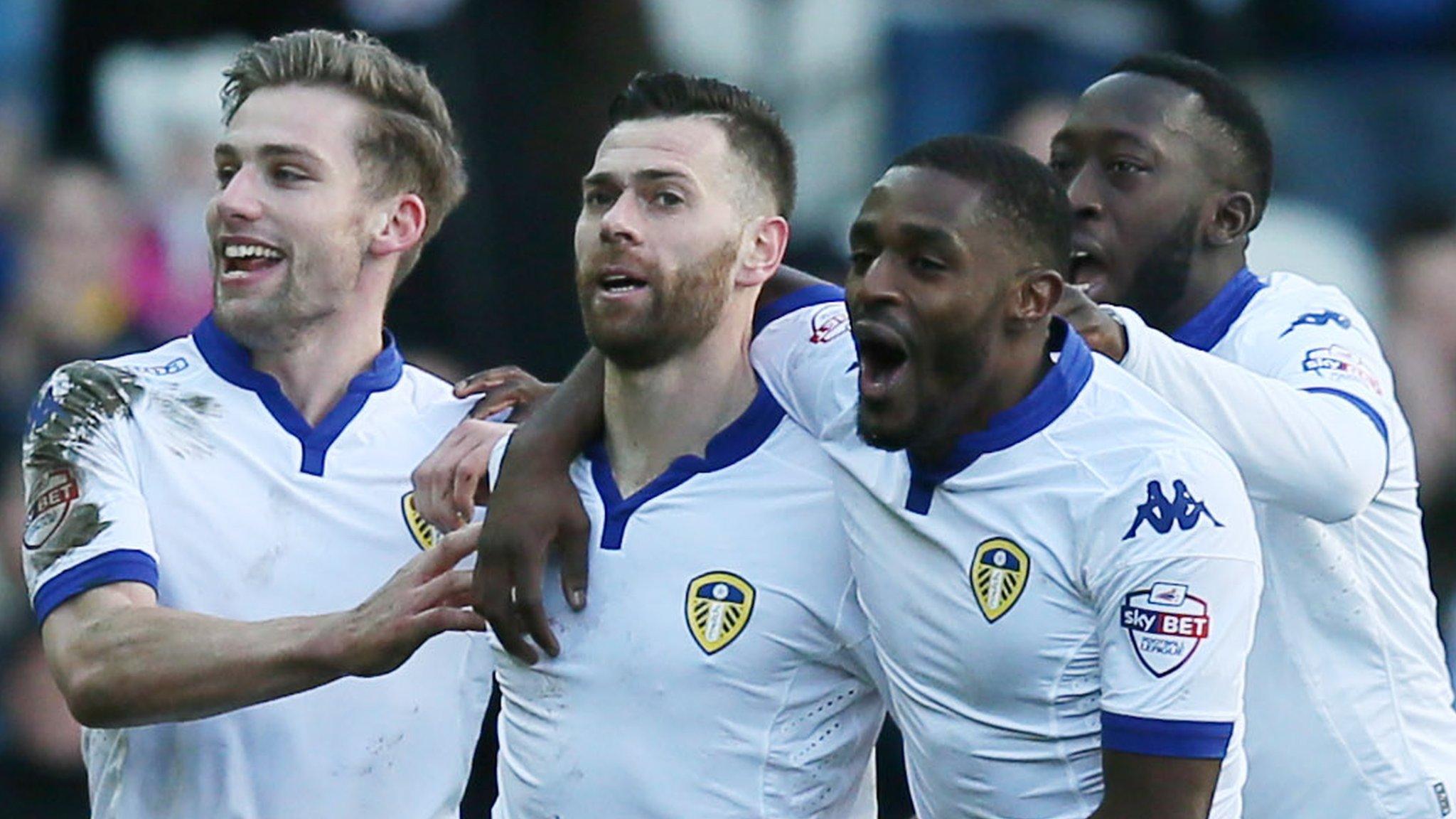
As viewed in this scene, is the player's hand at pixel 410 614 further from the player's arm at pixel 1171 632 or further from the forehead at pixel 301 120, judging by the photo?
the player's arm at pixel 1171 632

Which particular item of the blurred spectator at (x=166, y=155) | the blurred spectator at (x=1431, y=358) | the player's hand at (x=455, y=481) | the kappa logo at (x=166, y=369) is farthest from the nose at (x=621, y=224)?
the blurred spectator at (x=166, y=155)

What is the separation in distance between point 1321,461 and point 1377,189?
5.36 m

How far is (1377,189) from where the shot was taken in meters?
9.49

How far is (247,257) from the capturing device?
4.84m

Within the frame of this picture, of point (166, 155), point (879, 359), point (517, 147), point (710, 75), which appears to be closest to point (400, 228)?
point (879, 359)

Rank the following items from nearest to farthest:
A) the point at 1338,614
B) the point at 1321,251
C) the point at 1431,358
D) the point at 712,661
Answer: the point at 712,661 < the point at 1338,614 < the point at 1431,358 < the point at 1321,251

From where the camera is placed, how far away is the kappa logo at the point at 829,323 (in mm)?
4664

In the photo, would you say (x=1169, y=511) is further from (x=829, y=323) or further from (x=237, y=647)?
(x=237, y=647)

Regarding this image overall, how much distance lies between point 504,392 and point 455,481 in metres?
0.35

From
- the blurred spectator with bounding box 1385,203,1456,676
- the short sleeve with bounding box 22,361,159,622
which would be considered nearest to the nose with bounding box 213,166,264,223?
the short sleeve with bounding box 22,361,159,622

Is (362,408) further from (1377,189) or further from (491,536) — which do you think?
(1377,189)

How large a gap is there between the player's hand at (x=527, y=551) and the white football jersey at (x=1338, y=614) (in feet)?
3.76

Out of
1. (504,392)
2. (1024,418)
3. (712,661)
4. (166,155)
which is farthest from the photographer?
(166,155)

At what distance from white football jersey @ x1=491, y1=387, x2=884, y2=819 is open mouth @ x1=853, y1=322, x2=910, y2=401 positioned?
0.33m
